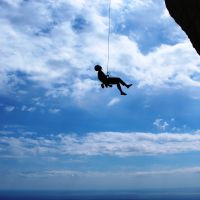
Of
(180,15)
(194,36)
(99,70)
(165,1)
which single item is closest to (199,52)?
(194,36)

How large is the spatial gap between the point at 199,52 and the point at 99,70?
188 inches

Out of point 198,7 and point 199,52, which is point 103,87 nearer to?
point 199,52

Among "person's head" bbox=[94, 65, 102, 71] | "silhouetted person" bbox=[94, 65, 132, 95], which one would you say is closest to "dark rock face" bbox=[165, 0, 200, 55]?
"silhouetted person" bbox=[94, 65, 132, 95]

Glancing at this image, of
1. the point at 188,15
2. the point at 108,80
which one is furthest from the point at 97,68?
the point at 188,15

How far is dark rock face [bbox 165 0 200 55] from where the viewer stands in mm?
14977

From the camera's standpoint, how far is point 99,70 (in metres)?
17.9

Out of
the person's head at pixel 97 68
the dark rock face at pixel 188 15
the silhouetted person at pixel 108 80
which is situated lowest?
the silhouetted person at pixel 108 80

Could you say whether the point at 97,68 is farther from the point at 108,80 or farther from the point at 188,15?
the point at 188,15

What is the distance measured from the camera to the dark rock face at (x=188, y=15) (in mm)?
14977

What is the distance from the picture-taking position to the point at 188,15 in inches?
615

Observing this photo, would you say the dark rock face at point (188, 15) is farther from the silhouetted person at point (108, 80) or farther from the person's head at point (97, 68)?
the person's head at point (97, 68)

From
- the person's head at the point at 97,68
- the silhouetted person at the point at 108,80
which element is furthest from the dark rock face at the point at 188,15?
the person's head at the point at 97,68

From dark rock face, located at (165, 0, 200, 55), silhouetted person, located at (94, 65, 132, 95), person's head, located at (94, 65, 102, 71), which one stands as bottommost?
silhouetted person, located at (94, 65, 132, 95)

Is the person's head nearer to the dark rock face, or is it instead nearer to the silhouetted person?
the silhouetted person
